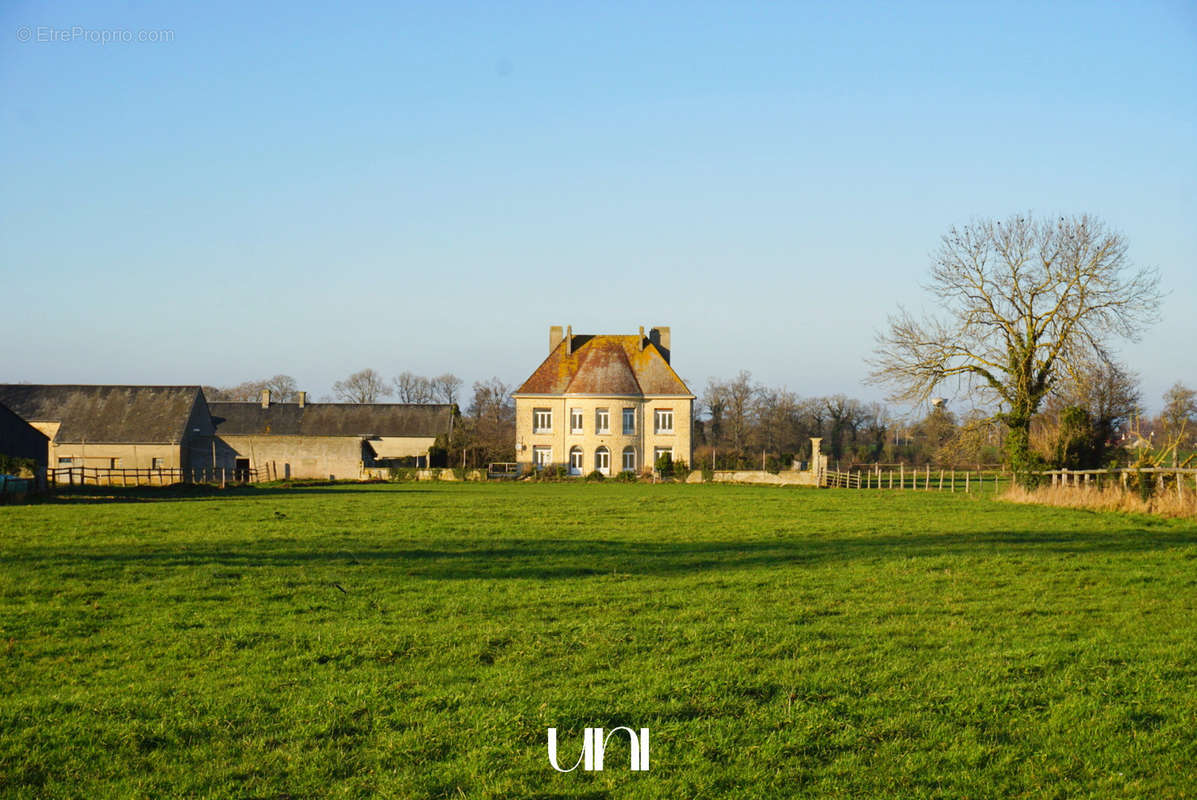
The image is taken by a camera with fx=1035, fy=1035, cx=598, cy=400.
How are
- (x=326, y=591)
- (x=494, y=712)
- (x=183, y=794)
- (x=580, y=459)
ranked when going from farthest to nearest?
1. (x=580, y=459)
2. (x=326, y=591)
3. (x=494, y=712)
4. (x=183, y=794)

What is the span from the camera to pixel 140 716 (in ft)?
22.2

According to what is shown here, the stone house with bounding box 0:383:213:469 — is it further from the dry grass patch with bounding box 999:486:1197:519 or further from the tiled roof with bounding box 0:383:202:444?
the dry grass patch with bounding box 999:486:1197:519

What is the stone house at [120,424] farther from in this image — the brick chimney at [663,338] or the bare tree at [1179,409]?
the bare tree at [1179,409]

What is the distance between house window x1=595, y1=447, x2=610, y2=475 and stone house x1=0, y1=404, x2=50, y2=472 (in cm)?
2865

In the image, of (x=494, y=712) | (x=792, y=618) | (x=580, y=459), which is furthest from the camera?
(x=580, y=459)

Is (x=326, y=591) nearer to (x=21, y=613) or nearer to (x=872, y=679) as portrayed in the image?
(x=21, y=613)

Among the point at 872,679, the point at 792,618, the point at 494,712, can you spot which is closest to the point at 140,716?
the point at 494,712

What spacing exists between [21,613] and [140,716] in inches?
186

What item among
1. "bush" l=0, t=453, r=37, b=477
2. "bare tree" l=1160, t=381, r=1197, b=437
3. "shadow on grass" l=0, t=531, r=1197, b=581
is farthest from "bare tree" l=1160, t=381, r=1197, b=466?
"bush" l=0, t=453, r=37, b=477

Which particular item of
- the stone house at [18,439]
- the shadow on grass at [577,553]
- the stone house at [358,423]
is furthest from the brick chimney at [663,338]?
the shadow on grass at [577,553]

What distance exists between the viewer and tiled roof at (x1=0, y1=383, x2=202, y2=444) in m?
60.1

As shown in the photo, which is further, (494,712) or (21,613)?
(21,613)

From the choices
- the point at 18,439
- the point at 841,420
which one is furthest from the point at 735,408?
the point at 18,439

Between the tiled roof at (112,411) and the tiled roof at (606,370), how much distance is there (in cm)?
2012
